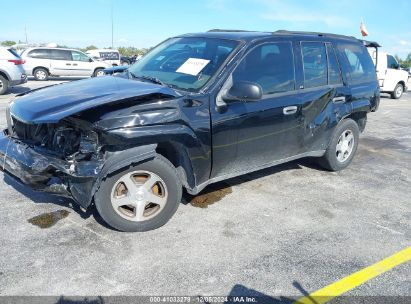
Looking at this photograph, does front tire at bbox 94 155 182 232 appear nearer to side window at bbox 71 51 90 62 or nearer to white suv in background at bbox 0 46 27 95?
white suv in background at bbox 0 46 27 95

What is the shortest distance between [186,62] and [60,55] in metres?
17.4

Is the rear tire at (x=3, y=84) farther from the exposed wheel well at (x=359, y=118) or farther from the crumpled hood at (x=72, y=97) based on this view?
the exposed wheel well at (x=359, y=118)

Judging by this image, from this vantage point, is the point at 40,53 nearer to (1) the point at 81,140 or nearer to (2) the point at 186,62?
(2) the point at 186,62

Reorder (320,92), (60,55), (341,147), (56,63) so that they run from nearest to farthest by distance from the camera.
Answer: (320,92), (341,147), (56,63), (60,55)

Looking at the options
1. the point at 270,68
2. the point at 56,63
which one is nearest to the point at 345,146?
the point at 270,68

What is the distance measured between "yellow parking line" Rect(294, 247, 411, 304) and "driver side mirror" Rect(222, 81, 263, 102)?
1713mm

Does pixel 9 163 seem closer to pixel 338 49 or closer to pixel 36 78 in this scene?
pixel 338 49

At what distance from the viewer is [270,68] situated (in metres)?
4.16

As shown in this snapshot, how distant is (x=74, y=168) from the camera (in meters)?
3.17

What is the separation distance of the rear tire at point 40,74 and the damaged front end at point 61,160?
17.0 meters

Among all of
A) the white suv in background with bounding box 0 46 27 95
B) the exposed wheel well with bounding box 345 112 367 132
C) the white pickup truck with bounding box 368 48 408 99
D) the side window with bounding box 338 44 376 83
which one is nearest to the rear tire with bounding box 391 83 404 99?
the white pickup truck with bounding box 368 48 408 99

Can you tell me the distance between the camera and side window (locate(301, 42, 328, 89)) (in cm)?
455

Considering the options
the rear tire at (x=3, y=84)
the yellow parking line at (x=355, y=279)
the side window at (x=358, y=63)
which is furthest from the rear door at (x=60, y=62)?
the yellow parking line at (x=355, y=279)

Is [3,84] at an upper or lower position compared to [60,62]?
lower
